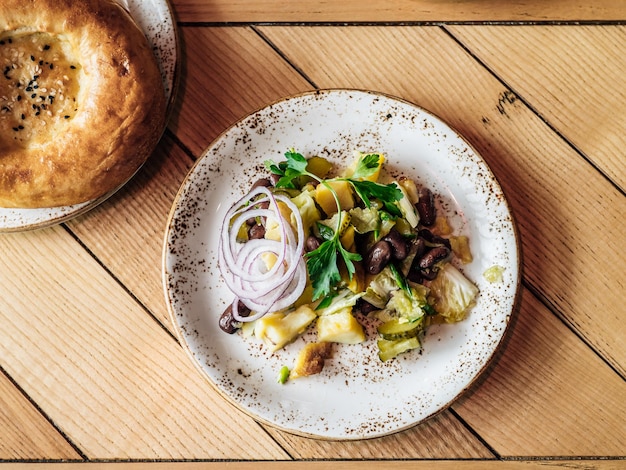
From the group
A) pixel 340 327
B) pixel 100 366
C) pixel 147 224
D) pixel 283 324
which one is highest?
pixel 147 224

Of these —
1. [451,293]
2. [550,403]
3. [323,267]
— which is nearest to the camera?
[323,267]

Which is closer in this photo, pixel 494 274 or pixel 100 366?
pixel 494 274

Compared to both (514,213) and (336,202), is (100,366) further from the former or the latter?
(514,213)

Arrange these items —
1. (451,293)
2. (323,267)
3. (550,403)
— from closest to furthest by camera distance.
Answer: (323,267) → (451,293) → (550,403)

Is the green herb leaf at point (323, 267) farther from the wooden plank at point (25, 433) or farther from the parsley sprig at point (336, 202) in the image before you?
the wooden plank at point (25, 433)

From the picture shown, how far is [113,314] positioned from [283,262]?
0.67 m

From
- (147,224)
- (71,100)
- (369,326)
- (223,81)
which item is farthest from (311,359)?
(71,100)

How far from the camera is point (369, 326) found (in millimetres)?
1969

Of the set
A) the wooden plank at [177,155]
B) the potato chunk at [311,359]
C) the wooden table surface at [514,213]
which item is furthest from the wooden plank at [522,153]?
the potato chunk at [311,359]

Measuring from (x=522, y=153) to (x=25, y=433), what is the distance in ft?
6.52

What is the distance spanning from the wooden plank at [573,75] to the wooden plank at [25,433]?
6.50 ft

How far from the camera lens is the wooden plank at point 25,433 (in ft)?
6.80

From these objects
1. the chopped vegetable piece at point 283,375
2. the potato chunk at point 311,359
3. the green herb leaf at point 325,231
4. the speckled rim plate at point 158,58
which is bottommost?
the potato chunk at point 311,359

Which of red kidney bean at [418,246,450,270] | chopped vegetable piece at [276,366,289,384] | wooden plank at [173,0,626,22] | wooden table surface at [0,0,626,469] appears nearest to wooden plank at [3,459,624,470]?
wooden table surface at [0,0,626,469]
